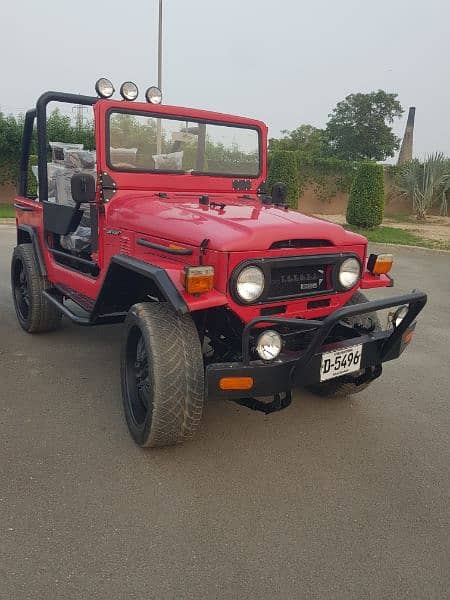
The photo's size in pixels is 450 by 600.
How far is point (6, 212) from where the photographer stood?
15.0 m

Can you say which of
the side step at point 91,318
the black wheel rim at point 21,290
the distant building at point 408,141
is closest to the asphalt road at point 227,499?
the side step at point 91,318

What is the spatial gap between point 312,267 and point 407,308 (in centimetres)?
62

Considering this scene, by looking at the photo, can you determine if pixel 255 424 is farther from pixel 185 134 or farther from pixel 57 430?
pixel 185 134

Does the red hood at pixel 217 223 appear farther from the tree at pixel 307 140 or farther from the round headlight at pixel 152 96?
the tree at pixel 307 140

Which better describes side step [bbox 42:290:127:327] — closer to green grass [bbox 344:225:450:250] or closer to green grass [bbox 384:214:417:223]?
green grass [bbox 344:225:450:250]

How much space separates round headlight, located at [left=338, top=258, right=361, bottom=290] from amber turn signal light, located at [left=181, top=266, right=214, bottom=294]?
0.95 metres

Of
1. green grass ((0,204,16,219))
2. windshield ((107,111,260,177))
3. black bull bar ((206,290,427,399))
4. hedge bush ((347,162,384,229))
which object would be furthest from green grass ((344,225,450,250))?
black bull bar ((206,290,427,399))

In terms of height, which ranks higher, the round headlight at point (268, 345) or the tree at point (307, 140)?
the tree at point (307, 140)

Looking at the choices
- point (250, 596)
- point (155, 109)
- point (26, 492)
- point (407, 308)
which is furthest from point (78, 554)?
point (155, 109)

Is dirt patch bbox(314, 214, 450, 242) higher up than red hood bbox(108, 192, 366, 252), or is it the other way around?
red hood bbox(108, 192, 366, 252)

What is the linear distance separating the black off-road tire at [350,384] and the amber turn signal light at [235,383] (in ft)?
3.07

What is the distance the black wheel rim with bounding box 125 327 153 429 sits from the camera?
3.15m

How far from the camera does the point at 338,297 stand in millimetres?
3279

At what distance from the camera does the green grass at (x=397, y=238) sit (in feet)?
41.5
